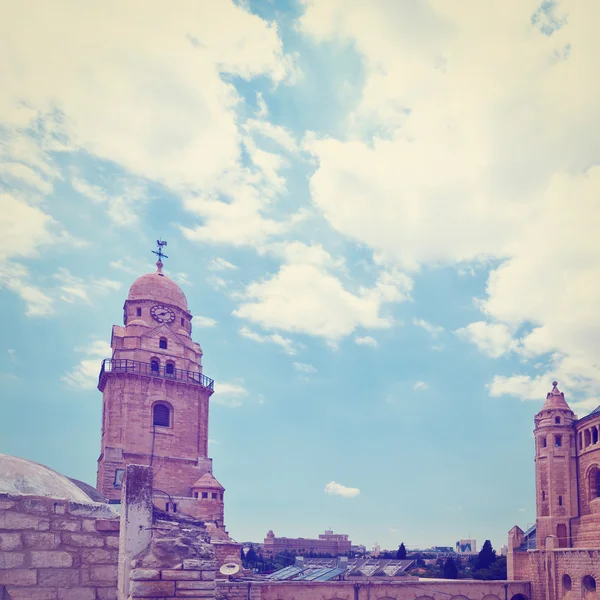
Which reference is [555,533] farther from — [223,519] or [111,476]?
[111,476]

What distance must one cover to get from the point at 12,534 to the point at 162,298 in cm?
2953

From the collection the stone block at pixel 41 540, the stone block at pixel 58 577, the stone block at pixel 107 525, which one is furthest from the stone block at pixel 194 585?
the stone block at pixel 41 540

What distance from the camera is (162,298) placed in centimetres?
3491

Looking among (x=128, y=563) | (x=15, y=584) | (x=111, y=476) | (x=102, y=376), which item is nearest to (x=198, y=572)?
(x=128, y=563)

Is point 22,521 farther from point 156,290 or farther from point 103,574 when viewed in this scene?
point 156,290

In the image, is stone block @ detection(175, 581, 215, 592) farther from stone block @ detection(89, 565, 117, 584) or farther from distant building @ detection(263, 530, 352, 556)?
distant building @ detection(263, 530, 352, 556)

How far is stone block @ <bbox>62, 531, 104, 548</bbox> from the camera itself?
6.11 meters

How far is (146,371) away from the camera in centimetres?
3212

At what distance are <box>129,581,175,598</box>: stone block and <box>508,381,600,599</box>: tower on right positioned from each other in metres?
32.5

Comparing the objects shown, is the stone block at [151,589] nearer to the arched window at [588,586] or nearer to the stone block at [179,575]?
the stone block at [179,575]

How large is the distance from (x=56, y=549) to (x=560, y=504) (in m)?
38.0

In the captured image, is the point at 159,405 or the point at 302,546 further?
the point at 302,546

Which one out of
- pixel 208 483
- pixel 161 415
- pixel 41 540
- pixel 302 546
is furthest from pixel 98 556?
pixel 302 546

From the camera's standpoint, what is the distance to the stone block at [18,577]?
582cm
